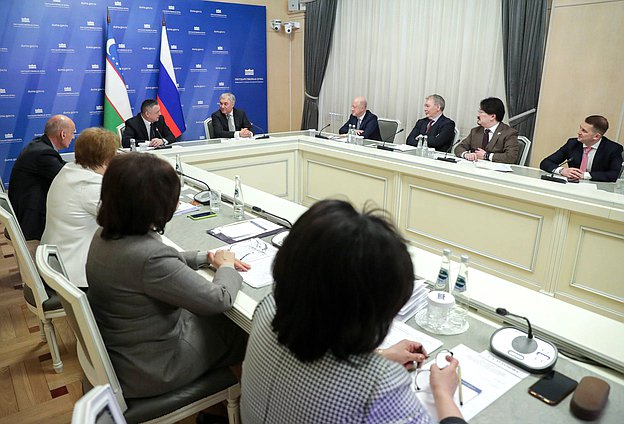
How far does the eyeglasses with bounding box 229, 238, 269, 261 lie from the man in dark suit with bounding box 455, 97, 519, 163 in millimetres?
2321

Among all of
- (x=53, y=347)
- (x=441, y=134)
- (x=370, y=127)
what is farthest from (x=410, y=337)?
(x=370, y=127)

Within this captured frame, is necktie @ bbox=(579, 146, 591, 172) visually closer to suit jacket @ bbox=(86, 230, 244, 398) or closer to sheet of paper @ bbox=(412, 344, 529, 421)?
sheet of paper @ bbox=(412, 344, 529, 421)

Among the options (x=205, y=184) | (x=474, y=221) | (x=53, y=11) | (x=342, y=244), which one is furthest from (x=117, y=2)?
(x=342, y=244)

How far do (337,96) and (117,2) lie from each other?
2.90m

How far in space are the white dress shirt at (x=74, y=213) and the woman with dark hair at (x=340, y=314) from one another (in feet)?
4.71

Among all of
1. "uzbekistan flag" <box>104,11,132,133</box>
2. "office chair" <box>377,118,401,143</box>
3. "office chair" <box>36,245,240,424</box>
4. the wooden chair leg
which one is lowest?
the wooden chair leg

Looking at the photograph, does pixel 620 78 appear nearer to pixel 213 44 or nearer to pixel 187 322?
pixel 187 322

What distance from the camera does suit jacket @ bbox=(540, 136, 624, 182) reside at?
10.8ft

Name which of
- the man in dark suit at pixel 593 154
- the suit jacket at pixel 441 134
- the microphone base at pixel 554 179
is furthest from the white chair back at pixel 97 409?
the suit jacket at pixel 441 134

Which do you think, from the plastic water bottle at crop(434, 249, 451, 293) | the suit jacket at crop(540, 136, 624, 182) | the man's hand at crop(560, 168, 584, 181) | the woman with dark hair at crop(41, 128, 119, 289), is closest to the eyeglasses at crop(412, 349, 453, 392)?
the plastic water bottle at crop(434, 249, 451, 293)

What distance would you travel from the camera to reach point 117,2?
16.9 feet

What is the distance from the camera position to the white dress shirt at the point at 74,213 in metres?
1.91

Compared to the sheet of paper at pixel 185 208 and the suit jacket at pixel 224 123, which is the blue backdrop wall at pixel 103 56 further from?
the sheet of paper at pixel 185 208

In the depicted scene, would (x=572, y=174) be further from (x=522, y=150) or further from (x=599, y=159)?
(x=522, y=150)
